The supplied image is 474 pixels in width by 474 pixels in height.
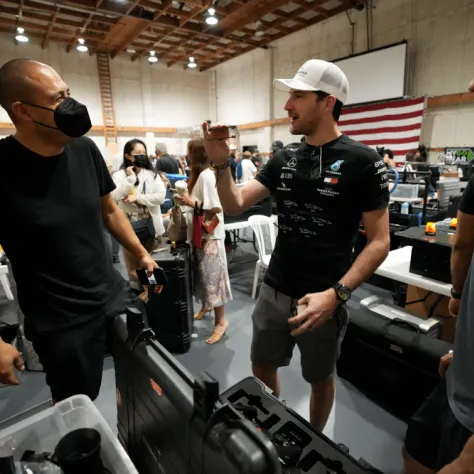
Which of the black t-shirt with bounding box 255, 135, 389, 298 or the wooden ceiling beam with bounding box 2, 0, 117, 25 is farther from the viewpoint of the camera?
the wooden ceiling beam with bounding box 2, 0, 117, 25

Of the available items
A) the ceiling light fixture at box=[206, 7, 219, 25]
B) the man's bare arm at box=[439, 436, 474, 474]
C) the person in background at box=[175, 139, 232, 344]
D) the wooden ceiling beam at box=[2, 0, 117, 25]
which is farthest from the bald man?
the wooden ceiling beam at box=[2, 0, 117, 25]

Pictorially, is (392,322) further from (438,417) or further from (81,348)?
(81,348)

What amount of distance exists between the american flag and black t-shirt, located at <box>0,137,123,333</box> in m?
8.09

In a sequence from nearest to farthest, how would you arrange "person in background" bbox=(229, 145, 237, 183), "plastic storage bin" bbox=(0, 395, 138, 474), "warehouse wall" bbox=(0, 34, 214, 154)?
1. "plastic storage bin" bbox=(0, 395, 138, 474)
2. "person in background" bbox=(229, 145, 237, 183)
3. "warehouse wall" bbox=(0, 34, 214, 154)

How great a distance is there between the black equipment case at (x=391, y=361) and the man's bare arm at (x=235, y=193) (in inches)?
47.5

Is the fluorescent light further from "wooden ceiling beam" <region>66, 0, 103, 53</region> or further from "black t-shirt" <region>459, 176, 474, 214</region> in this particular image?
"black t-shirt" <region>459, 176, 474, 214</region>

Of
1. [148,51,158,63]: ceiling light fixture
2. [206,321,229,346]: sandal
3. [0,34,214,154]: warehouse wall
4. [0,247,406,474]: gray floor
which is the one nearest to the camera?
[0,247,406,474]: gray floor

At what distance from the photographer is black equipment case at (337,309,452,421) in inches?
72.8

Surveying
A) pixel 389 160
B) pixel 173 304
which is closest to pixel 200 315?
pixel 173 304

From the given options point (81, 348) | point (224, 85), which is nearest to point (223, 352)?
point (81, 348)

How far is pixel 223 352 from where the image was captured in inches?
105

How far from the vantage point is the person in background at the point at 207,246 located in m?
2.60

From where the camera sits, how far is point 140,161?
124 inches

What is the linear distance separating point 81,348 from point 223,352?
164cm
